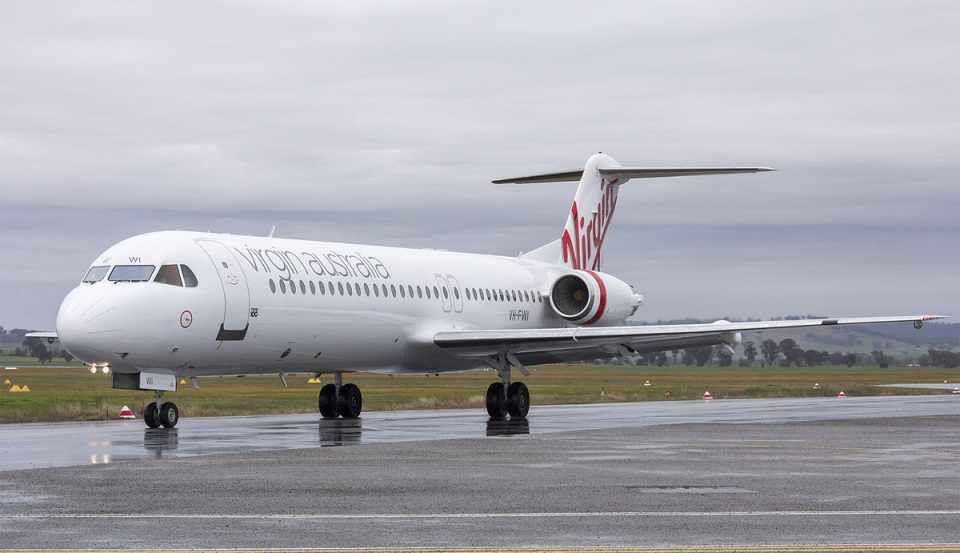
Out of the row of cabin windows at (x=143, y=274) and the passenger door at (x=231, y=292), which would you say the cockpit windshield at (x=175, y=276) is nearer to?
the row of cabin windows at (x=143, y=274)

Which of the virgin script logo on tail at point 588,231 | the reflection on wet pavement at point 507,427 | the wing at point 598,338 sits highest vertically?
the virgin script logo on tail at point 588,231

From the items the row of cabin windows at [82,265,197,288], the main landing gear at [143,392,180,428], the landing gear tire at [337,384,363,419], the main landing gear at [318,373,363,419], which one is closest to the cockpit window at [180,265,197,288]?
the row of cabin windows at [82,265,197,288]

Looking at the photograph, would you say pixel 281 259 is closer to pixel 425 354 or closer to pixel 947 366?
pixel 425 354

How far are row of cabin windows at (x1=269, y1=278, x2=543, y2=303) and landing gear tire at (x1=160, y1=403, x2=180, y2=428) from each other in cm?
324

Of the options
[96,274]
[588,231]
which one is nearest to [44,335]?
[96,274]

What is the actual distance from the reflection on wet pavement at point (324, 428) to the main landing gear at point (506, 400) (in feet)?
1.22

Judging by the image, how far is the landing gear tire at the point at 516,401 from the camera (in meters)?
31.9

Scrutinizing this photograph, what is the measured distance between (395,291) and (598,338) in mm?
4634

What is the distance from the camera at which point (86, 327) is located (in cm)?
2370

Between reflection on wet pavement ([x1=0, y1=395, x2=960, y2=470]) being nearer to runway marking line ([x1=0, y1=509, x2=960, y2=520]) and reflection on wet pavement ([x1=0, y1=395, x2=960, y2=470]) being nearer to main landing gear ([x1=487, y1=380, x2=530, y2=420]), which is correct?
main landing gear ([x1=487, y1=380, x2=530, y2=420])

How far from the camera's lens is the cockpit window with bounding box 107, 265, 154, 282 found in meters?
25.0

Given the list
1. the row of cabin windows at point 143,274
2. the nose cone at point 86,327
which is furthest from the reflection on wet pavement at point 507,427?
the nose cone at point 86,327

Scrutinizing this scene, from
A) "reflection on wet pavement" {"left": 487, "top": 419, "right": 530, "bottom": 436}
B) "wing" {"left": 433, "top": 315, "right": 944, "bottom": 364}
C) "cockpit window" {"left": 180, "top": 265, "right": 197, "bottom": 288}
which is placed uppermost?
"cockpit window" {"left": 180, "top": 265, "right": 197, "bottom": 288}

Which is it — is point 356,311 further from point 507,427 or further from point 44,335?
point 44,335
